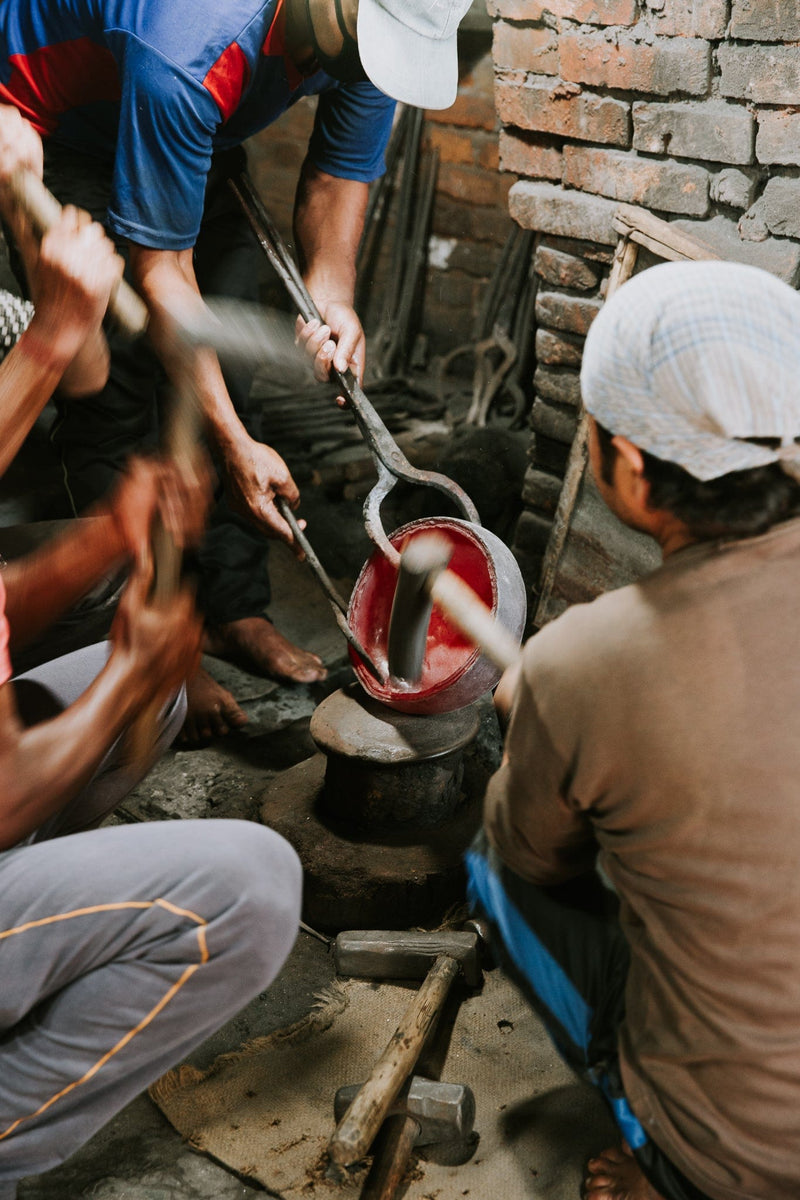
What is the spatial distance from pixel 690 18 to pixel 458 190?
3096 mm

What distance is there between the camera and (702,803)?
4.12 ft

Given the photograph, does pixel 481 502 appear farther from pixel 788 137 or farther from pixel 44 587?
pixel 44 587

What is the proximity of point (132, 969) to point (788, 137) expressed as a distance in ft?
7.61

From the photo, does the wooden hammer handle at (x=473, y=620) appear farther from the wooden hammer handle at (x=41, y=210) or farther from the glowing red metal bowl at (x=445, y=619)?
the wooden hammer handle at (x=41, y=210)

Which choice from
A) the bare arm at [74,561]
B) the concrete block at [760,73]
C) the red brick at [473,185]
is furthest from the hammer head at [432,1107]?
the red brick at [473,185]

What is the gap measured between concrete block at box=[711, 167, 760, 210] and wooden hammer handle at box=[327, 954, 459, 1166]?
1.96m

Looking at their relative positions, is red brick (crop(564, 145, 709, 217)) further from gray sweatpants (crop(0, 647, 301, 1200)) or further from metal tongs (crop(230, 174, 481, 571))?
gray sweatpants (crop(0, 647, 301, 1200))

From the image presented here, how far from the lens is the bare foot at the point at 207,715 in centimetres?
314

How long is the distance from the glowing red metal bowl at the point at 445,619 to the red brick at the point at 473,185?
130 inches

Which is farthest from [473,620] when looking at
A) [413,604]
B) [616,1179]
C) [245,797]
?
[245,797]

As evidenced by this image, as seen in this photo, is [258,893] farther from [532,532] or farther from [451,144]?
[451,144]

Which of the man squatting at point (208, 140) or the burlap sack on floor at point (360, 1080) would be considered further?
the man squatting at point (208, 140)

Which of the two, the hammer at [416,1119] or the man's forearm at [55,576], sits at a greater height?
the man's forearm at [55,576]

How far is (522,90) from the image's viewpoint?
2.94m
